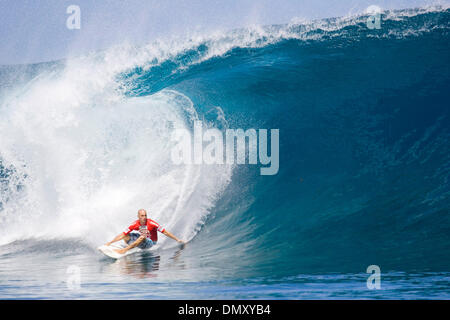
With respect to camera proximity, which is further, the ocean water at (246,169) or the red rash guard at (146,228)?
the red rash guard at (146,228)

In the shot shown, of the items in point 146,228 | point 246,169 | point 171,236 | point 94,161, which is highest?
point 94,161

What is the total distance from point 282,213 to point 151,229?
2.60 meters

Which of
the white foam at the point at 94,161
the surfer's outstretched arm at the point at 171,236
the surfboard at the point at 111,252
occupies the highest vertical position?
the white foam at the point at 94,161

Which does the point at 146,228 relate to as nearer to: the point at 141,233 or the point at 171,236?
the point at 141,233

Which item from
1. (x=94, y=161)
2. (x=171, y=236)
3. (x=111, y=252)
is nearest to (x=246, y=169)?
(x=171, y=236)

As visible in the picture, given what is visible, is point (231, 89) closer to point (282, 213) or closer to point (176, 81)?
point (176, 81)

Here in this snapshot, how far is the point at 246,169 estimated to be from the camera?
32.7ft

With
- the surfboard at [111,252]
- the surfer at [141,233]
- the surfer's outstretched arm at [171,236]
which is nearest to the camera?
the surfboard at [111,252]

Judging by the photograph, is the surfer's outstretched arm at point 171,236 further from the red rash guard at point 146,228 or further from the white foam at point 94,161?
the white foam at point 94,161

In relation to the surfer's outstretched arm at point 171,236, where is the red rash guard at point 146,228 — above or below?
above

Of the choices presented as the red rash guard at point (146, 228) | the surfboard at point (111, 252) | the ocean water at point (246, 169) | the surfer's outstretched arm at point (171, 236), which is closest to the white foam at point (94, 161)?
the ocean water at point (246, 169)

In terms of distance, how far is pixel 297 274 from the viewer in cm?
516

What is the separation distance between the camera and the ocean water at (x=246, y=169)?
5426mm

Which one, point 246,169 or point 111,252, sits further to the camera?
point 246,169
